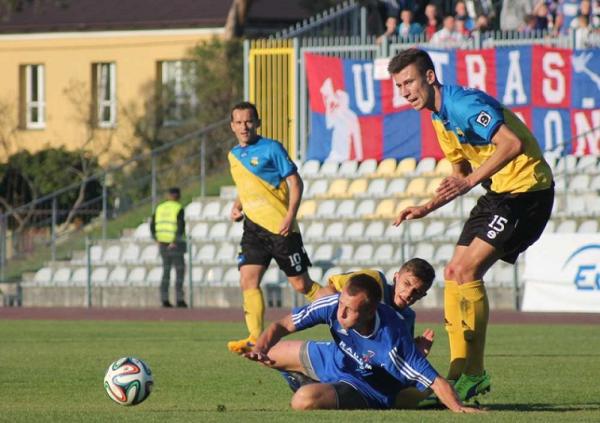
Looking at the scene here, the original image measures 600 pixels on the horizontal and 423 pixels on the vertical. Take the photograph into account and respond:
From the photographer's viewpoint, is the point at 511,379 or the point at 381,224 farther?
the point at 381,224

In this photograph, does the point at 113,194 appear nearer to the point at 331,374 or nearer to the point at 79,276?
the point at 79,276

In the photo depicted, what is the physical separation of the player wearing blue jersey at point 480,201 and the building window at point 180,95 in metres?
27.3

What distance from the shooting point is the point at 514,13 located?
92.8 feet

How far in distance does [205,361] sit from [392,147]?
14400mm

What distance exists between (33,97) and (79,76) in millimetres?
2199

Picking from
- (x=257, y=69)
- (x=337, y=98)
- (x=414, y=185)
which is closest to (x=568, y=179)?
(x=414, y=185)

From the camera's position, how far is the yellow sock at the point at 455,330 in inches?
370

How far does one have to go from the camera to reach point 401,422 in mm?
8141

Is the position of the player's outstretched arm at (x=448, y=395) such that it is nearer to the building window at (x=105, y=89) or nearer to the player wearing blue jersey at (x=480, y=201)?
the player wearing blue jersey at (x=480, y=201)

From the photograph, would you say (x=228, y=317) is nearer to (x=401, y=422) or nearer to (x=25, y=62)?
(x=401, y=422)

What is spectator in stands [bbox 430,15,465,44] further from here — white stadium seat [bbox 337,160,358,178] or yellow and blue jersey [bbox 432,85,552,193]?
yellow and blue jersey [bbox 432,85,552,193]

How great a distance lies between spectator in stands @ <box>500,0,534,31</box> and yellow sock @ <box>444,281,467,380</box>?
62.7 feet

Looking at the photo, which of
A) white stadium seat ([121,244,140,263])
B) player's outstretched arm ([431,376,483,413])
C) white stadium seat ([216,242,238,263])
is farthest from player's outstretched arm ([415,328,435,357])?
white stadium seat ([121,244,140,263])

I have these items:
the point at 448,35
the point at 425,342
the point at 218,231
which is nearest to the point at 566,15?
the point at 448,35
